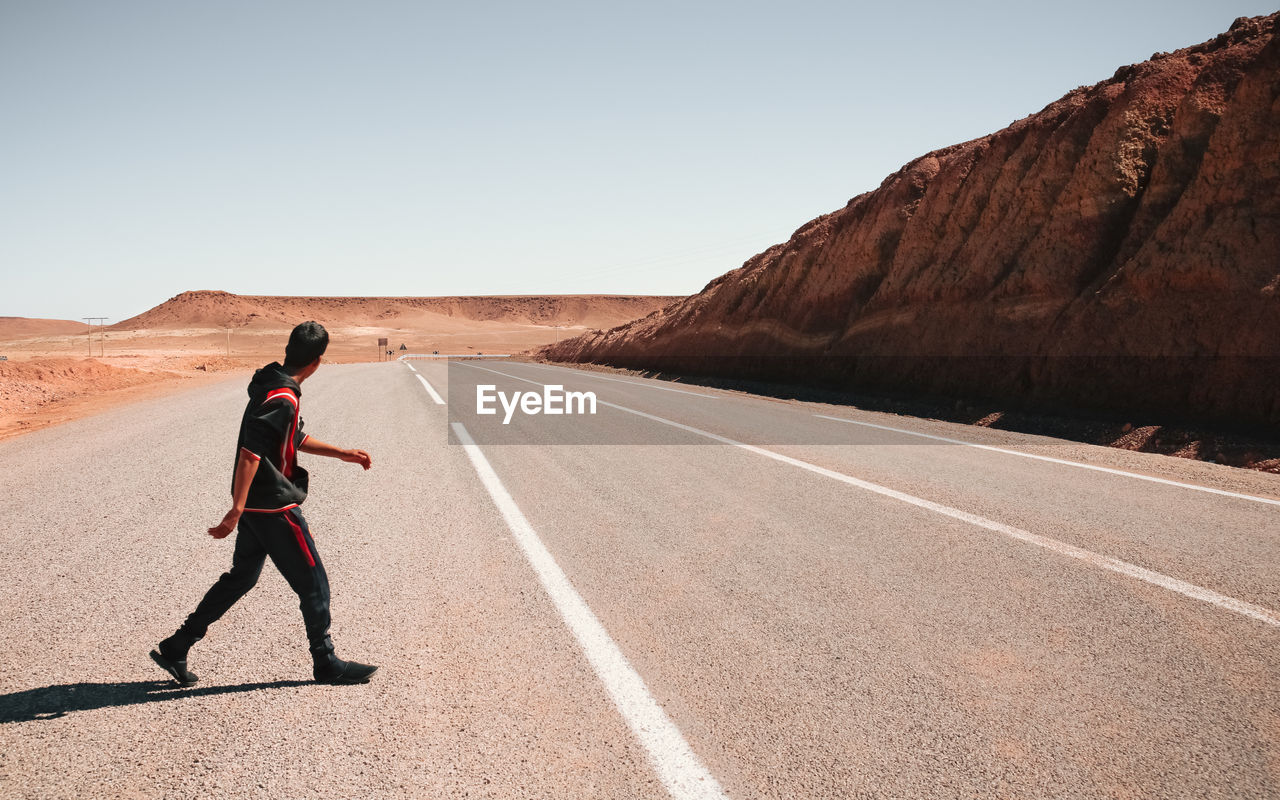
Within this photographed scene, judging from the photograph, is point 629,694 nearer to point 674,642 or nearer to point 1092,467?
point 674,642

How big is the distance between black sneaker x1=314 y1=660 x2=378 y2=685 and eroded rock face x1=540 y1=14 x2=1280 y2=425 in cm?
1200

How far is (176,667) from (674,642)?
2224 millimetres

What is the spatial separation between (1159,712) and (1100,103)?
58.7 feet

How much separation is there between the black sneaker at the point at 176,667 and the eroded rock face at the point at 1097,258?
12.7 meters

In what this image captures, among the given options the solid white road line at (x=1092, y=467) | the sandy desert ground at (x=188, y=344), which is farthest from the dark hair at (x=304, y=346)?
the sandy desert ground at (x=188, y=344)

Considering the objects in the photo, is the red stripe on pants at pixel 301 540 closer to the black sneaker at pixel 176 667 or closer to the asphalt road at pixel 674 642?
the asphalt road at pixel 674 642

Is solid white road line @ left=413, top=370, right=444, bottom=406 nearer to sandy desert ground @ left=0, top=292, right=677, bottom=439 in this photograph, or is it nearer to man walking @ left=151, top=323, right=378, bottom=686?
sandy desert ground @ left=0, top=292, right=677, bottom=439

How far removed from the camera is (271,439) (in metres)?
3.12

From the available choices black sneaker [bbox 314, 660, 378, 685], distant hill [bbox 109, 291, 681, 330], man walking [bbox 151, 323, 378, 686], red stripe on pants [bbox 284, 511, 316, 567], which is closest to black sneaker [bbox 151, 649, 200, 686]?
man walking [bbox 151, 323, 378, 686]

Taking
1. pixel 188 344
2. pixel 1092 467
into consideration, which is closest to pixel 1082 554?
pixel 1092 467

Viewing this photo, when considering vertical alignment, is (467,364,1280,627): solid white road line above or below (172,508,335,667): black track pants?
below

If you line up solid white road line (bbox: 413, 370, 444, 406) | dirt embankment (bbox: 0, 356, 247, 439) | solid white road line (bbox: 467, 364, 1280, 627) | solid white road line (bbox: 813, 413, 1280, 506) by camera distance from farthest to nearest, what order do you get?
solid white road line (bbox: 413, 370, 444, 406)
dirt embankment (bbox: 0, 356, 247, 439)
solid white road line (bbox: 813, 413, 1280, 506)
solid white road line (bbox: 467, 364, 1280, 627)

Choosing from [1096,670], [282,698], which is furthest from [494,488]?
[1096,670]

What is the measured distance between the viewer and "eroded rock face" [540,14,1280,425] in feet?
37.9
